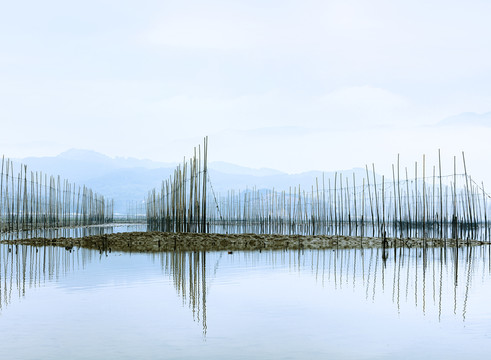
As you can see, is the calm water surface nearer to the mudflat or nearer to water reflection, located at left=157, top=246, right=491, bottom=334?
water reflection, located at left=157, top=246, right=491, bottom=334

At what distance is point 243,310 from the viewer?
36.5ft

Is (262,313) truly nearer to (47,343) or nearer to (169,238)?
(47,343)

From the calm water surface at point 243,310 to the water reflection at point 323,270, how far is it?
2.1 inches

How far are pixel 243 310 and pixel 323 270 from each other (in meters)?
7.21

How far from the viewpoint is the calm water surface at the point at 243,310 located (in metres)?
8.27

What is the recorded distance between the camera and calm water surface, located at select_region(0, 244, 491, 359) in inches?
325

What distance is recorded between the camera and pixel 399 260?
2075cm

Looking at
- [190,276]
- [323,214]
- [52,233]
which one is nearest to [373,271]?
[190,276]

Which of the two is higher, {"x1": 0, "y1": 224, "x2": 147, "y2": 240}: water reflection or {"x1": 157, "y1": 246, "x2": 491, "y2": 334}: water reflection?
{"x1": 0, "y1": 224, "x2": 147, "y2": 240}: water reflection

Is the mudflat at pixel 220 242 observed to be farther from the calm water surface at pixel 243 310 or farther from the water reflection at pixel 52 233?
the calm water surface at pixel 243 310

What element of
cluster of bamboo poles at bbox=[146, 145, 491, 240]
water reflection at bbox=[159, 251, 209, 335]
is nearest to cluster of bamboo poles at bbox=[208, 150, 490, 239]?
cluster of bamboo poles at bbox=[146, 145, 491, 240]

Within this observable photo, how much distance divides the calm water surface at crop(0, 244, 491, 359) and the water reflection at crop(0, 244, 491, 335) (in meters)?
0.05

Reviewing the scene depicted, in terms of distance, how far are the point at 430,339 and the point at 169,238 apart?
739 inches

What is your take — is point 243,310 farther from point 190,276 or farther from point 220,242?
point 220,242
